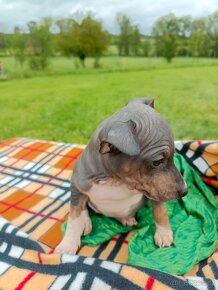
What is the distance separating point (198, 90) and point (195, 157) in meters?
2.10

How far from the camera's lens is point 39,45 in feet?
17.2

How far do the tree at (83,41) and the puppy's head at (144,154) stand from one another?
14.2 ft

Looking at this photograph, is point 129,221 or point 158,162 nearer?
point 158,162

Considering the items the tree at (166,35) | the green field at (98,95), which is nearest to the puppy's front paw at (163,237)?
the green field at (98,95)

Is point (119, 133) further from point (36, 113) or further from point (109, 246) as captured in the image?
point (36, 113)

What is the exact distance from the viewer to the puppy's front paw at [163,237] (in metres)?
1.17

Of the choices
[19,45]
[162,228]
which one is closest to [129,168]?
[162,228]

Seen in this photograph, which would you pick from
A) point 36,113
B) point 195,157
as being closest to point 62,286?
point 195,157

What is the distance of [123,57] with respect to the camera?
4.63 meters

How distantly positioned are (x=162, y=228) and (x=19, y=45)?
4326 mm

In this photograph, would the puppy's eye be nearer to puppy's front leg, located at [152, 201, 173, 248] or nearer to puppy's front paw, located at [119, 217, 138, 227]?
puppy's front leg, located at [152, 201, 173, 248]

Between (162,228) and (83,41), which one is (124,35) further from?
(162,228)

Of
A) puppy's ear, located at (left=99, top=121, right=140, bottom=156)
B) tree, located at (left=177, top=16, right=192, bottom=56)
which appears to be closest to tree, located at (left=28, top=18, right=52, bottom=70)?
tree, located at (left=177, top=16, right=192, bottom=56)

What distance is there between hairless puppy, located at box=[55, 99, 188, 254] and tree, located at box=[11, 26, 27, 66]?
13.5ft
